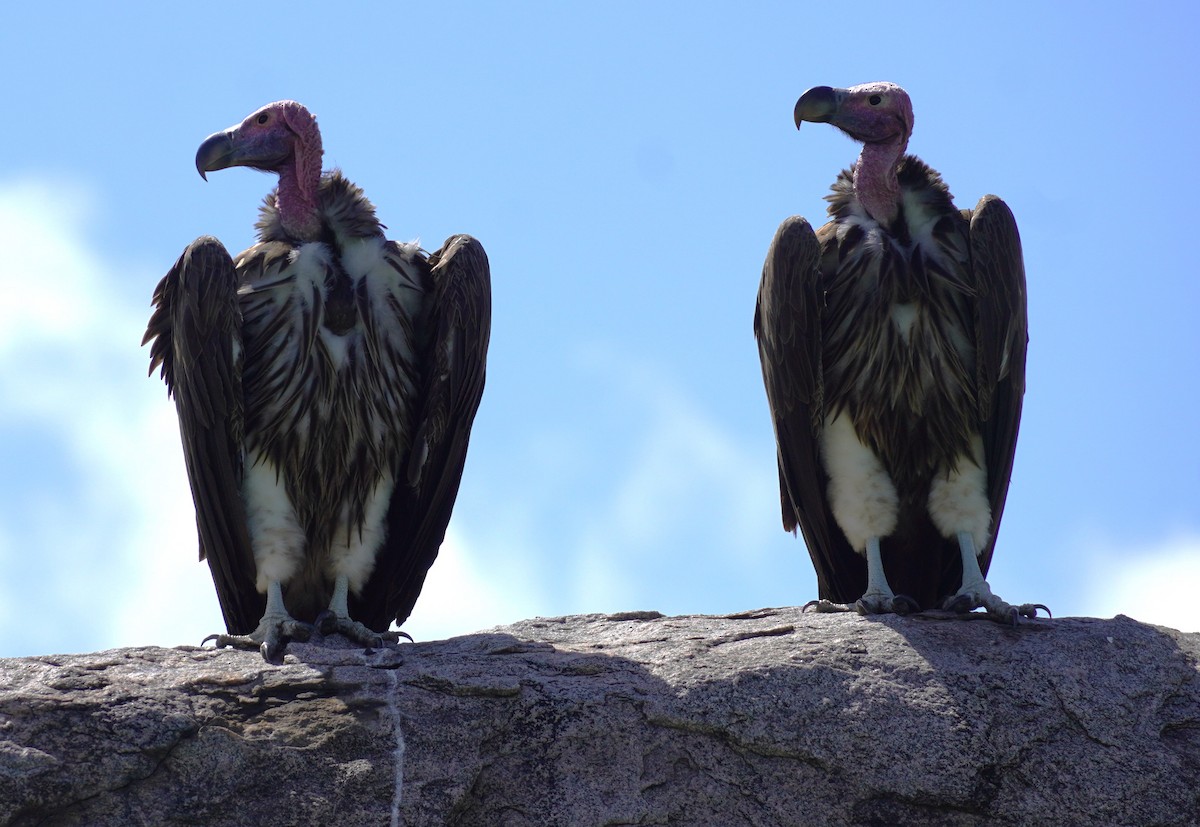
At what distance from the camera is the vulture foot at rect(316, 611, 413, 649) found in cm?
815

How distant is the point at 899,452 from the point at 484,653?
247cm

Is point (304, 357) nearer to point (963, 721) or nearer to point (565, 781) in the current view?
point (565, 781)

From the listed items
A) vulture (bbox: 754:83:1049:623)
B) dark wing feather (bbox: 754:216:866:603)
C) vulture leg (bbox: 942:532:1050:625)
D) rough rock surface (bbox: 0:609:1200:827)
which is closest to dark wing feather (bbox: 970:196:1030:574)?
vulture (bbox: 754:83:1049:623)

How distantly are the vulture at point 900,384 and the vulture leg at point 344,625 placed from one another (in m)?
2.21

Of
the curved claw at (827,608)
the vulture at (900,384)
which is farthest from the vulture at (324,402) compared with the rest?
the curved claw at (827,608)

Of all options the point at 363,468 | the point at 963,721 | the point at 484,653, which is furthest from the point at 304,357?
the point at 963,721

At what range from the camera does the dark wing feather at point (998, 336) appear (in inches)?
339

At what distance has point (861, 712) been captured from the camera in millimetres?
7145

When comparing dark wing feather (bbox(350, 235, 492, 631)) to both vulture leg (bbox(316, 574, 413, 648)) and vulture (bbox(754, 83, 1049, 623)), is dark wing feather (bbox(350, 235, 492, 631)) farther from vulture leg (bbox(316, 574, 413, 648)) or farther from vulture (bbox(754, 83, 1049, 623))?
vulture (bbox(754, 83, 1049, 623))

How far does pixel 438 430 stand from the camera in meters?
8.77

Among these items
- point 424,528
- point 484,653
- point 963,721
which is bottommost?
point 963,721

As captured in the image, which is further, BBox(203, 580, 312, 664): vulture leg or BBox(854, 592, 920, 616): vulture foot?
BBox(854, 592, 920, 616): vulture foot

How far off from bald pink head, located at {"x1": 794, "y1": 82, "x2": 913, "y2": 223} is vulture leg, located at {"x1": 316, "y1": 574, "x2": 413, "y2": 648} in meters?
3.49

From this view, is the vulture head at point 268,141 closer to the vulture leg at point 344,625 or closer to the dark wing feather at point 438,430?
the dark wing feather at point 438,430
